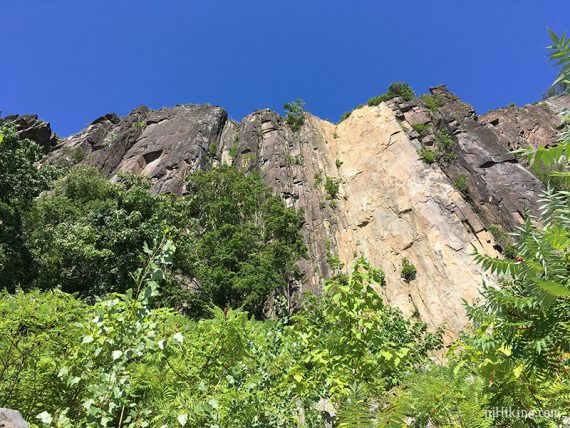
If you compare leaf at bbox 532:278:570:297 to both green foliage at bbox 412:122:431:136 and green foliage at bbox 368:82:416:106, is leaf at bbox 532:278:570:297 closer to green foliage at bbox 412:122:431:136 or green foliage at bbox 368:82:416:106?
green foliage at bbox 412:122:431:136

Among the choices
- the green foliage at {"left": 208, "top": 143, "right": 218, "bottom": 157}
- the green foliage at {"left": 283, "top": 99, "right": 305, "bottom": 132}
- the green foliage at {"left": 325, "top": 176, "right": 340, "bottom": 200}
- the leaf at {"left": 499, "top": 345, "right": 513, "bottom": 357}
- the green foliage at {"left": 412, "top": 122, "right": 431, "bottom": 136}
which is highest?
the green foliage at {"left": 283, "top": 99, "right": 305, "bottom": 132}

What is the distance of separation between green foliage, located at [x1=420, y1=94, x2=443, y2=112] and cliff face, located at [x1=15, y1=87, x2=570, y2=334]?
228mm

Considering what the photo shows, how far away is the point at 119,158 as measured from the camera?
116 ft

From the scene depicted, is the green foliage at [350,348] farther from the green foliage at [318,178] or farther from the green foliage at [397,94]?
the green foliage at [397,94]

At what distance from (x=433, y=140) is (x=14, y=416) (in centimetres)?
3298

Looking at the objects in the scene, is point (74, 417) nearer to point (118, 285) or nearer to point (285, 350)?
point (285, 350)

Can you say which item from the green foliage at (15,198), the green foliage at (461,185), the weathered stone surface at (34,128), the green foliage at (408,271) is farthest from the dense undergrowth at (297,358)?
the weathered stone surface at (34,128)

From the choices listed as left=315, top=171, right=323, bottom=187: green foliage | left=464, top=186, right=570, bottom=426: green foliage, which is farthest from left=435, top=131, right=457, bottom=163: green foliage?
left=464, top=186, right=570, bottom=426: green foliage

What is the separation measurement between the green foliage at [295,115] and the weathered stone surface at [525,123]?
18.5 m

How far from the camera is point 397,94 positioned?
37.6 m

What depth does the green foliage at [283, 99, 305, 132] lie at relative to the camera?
38969 mm

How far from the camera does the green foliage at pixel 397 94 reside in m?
37.2

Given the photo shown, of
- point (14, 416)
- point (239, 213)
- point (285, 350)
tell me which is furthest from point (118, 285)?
point (14, 416)
